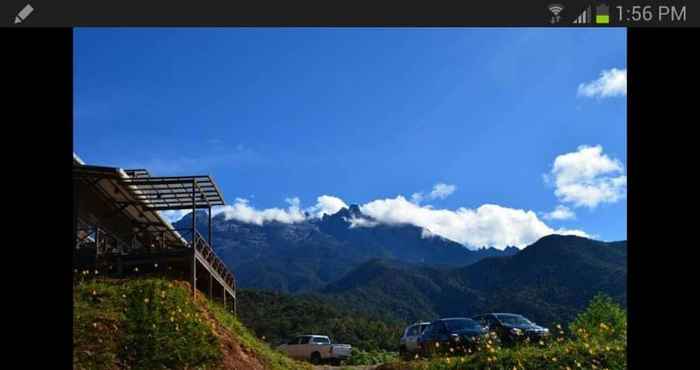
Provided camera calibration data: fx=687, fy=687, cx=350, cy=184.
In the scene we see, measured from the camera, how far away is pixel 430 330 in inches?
746

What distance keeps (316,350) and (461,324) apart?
41.0 feet

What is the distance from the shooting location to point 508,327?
64.1 ft

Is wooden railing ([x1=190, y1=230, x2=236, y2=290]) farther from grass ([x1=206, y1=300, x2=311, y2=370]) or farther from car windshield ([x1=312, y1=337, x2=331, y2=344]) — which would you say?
car windshield ([x1=312, y1=337, x2=331, y2=344])

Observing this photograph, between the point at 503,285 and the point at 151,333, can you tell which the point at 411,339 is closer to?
the point at 151,333

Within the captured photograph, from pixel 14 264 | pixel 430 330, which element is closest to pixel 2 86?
pixel 14 264

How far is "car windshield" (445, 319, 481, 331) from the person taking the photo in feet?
61.2

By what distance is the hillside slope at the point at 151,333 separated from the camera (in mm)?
11586
